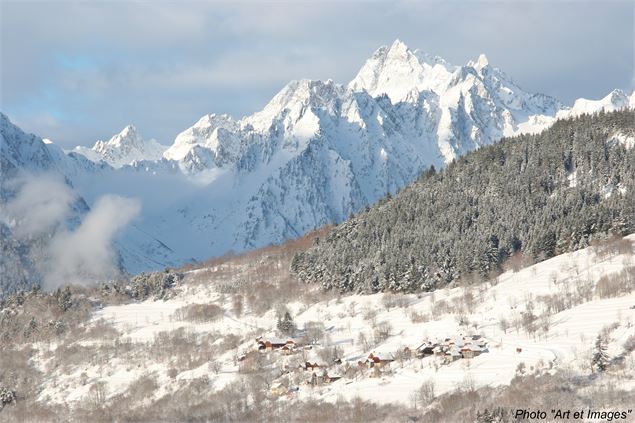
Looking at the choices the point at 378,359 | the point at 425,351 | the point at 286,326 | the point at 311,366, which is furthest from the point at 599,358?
the point at 286,326

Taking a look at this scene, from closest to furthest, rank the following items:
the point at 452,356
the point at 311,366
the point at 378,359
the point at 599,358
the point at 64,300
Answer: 1. the point at 599,358
2. the point at 452,356
3. the point at 378,359
4. the point at 311,366
5. the point at 64,300

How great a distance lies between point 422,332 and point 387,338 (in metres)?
5.77

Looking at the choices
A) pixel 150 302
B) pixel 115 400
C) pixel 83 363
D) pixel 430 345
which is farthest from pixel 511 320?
pixel 150 302

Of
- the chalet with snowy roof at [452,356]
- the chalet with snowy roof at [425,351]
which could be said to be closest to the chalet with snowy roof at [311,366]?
the chalet with snowy roof at [425,351]

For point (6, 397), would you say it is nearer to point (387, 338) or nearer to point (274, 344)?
point (274, 344)

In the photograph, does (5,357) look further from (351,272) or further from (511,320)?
(511,320)

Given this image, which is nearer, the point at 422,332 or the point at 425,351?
the point at 425,351

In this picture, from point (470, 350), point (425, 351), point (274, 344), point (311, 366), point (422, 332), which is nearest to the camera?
point (470, 350)

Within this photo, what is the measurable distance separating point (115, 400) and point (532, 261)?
78.2 m

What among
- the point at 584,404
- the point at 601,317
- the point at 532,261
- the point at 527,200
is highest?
the point at 527,200

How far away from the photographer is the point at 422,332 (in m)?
133

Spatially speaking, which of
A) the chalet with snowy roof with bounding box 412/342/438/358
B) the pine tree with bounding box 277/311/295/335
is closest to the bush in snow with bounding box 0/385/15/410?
the pine tree with bounding box 277/311/295/335

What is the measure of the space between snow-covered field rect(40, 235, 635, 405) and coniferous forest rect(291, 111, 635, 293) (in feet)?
21.2

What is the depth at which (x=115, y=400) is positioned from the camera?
135 meters
